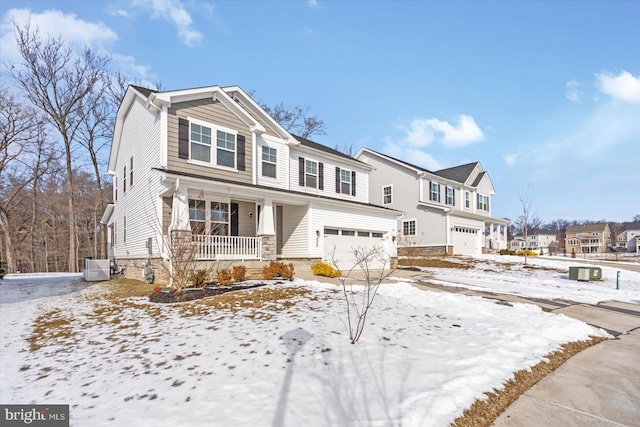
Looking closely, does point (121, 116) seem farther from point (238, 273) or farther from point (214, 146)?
point (238, 273)

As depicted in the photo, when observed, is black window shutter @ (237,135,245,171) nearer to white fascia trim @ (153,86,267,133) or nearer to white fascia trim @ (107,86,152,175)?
white fascia trim @ (153,86,267,133)

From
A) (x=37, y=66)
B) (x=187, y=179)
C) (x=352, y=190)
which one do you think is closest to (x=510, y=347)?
(x=187, y=179)

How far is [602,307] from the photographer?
27.8 ft

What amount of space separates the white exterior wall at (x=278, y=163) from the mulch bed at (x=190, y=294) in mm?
6032

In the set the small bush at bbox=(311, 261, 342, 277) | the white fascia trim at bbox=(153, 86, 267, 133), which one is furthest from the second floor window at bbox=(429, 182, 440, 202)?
the white fascia trim at bbox=(153, 86, 267, 133)

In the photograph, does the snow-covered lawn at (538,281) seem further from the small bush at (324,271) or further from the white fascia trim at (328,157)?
the white fascia trim at (328,157)

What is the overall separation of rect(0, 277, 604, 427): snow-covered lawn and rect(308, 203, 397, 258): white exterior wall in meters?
6.80

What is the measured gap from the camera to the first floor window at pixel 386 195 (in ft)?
86.3

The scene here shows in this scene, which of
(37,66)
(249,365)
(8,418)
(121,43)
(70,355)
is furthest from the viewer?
(37,66)

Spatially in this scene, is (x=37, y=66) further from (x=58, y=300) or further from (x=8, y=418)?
(x=8, y=418)

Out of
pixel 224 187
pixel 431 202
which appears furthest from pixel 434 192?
pixel 224 187

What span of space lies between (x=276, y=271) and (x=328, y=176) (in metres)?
7.84

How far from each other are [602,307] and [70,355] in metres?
11.9

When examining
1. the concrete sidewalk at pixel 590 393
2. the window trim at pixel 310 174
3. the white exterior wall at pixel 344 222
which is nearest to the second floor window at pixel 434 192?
the white exterior wall at pixel 344 222
